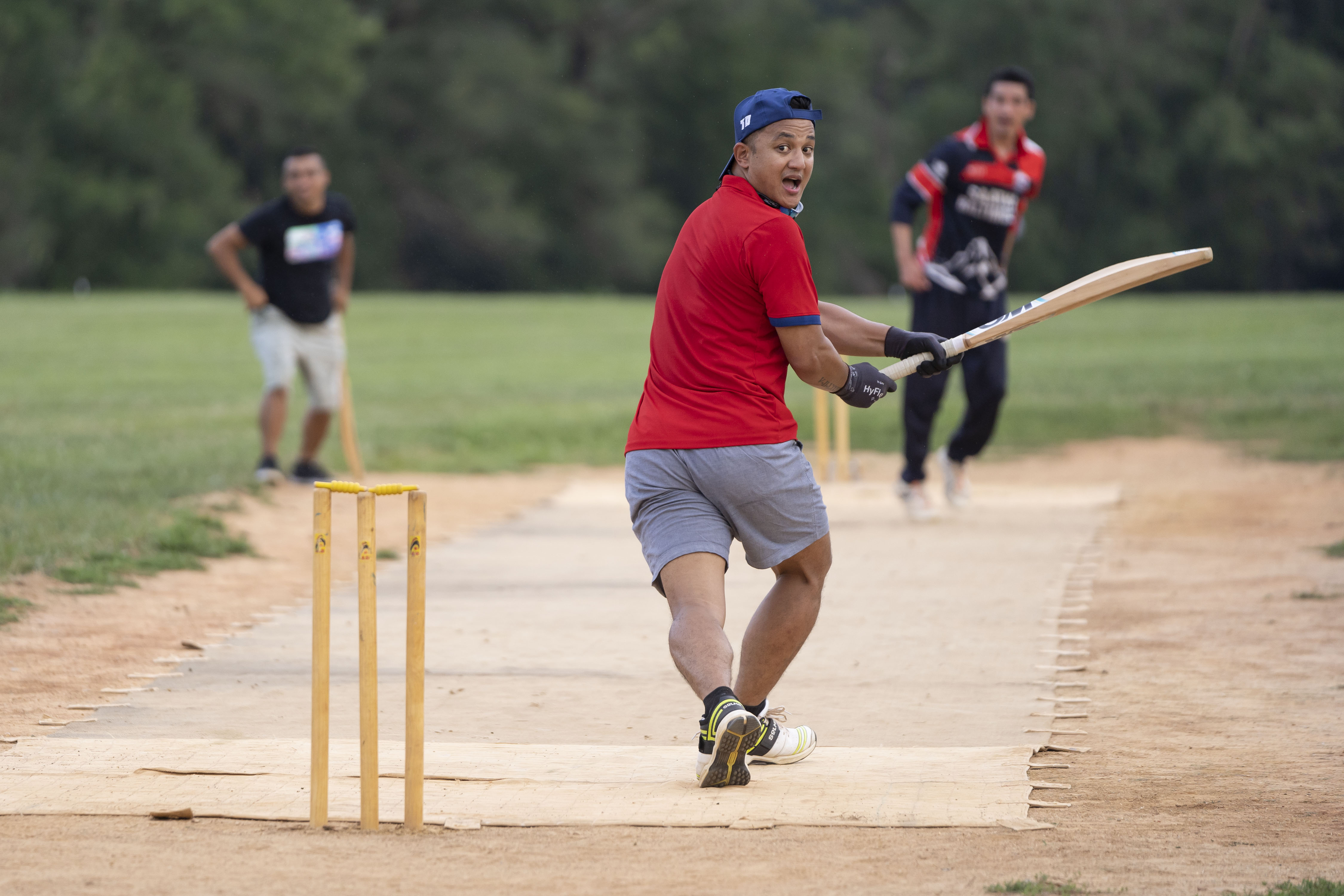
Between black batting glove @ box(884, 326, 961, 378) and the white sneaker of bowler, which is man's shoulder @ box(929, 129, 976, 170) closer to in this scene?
black batting glove @ box(884, 326, 961, 378)

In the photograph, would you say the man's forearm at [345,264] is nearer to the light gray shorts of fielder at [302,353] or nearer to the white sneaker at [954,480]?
the light gray shorts of fielder at [302,353]

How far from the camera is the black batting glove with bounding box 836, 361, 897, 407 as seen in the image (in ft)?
15.4

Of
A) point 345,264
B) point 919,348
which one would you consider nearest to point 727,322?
point 919,348

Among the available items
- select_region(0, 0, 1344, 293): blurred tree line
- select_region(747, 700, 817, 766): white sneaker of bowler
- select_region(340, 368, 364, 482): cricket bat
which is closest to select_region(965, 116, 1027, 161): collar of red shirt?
select_region(340, 368, 364, 482): cricket bat

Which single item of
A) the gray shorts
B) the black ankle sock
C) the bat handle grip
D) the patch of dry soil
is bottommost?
the patch of dry soil

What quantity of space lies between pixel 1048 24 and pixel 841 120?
7625mm

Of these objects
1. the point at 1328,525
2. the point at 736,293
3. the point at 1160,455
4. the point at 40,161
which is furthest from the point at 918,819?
the point at 40,161

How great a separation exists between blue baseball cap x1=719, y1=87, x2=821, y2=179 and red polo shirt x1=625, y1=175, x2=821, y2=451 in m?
0.16

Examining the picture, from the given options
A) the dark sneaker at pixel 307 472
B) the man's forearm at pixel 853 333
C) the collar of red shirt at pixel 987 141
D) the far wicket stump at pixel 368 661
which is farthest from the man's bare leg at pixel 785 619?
the dark sneaker at pixel 307 472

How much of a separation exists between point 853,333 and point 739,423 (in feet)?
1.92

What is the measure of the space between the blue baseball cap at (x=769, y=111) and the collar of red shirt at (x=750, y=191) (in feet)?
0.16

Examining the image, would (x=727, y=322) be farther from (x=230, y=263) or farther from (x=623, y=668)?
(x=230, y=263)

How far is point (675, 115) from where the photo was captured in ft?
190

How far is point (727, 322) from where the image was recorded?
15.0 ft
